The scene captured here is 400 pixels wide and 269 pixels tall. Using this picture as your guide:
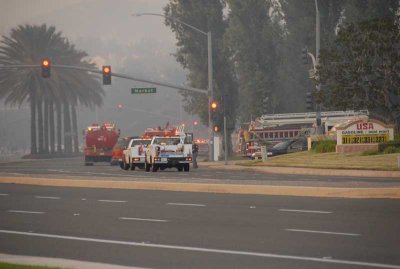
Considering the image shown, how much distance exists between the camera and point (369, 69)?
175 feet

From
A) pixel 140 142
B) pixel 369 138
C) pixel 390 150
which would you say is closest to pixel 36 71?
pixel 140 142

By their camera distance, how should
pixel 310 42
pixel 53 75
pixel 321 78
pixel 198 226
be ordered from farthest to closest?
pixel 53 75 → pixel 310 42 → pixel 321 78 → pixel 198 226

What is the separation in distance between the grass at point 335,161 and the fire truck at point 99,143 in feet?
62.9

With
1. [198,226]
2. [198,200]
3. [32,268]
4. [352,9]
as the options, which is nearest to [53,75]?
[352,9]

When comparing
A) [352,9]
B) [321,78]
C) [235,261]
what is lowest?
[235,261]

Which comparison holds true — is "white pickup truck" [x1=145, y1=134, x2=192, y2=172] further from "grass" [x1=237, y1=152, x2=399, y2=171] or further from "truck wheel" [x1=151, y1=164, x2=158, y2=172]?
"grass" [x1=237, y1=152, x2=399, y2=171]

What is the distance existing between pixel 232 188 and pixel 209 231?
432 inches

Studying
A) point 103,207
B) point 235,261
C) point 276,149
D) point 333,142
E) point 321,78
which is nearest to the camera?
point 235,261

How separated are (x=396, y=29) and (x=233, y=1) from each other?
90.6 feet

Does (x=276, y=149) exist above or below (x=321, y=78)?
below

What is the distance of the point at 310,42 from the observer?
256ft

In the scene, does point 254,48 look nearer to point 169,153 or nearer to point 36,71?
point 36,71

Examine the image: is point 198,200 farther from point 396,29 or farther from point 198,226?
point 396,29

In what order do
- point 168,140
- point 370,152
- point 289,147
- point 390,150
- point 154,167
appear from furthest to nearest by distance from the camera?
point 289,147, point 168,140, point 154,167, point 370,152, point 390,150
